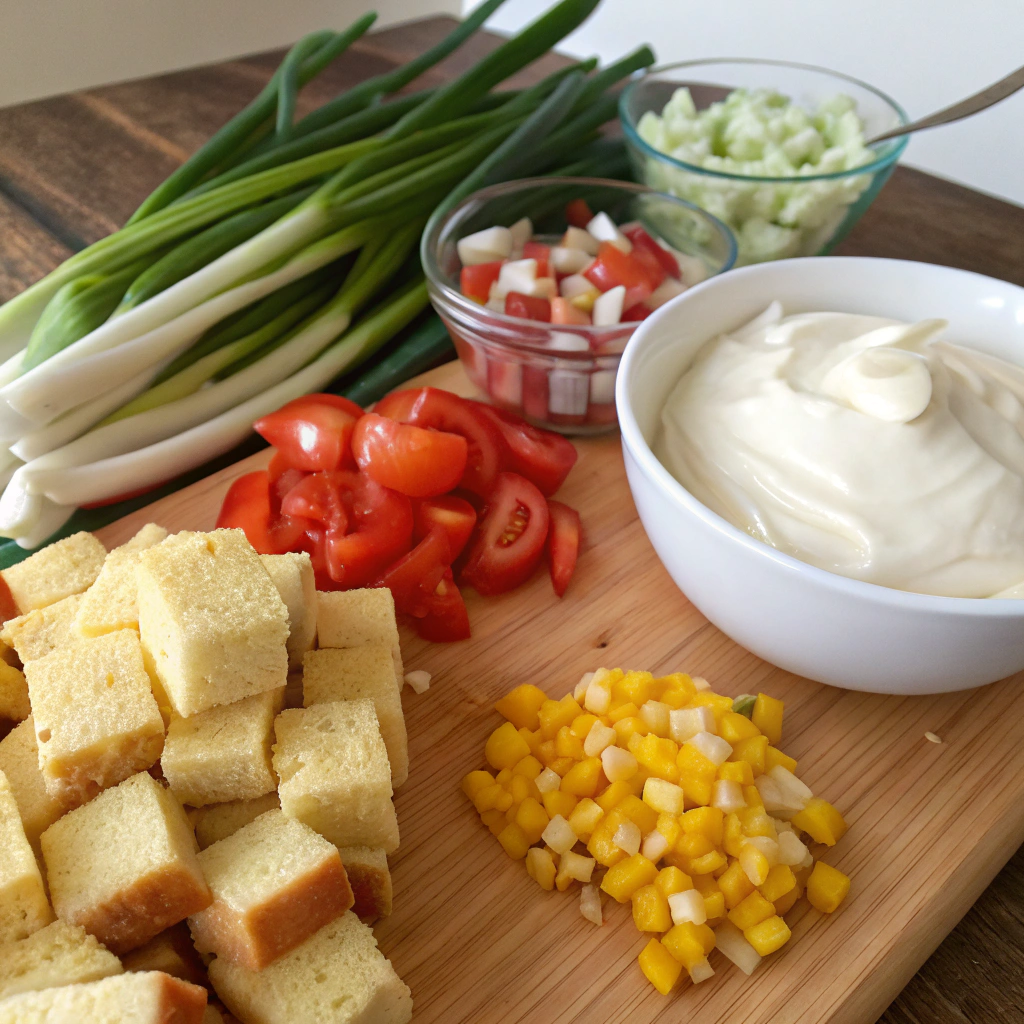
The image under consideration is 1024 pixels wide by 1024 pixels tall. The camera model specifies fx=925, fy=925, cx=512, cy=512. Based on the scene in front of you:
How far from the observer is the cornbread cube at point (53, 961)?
1164 mm

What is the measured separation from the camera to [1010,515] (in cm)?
156

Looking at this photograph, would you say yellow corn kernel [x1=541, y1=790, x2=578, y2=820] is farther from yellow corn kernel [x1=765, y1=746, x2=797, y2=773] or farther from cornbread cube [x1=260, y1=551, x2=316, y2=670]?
cornbread cube [x1=260, y1=551, x2=316, y2=670]

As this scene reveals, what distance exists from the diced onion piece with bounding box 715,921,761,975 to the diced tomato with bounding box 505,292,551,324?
4.50ft

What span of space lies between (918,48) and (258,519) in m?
3.95

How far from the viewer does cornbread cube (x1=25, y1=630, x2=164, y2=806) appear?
4.46 feet

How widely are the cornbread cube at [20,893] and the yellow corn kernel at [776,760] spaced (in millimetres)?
1125

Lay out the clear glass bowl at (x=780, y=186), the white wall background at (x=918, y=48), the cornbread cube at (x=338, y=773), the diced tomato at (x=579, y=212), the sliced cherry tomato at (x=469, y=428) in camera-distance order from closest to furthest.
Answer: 1. the cornbread cube at (x=338, y=773)
2. the sliced cherry tomato at (x=469, y=428)
3. the clear glass bowl at (x=780, y=186)
4. the diced tomato at (x=579, y=212)
5. the white wall background at (x=918, y=48)

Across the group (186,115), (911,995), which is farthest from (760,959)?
(186,115)

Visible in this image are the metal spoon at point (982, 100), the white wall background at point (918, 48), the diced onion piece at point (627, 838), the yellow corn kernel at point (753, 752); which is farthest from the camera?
the white wall background at point (918, 48)

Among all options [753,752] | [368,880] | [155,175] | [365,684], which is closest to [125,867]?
[368,880]

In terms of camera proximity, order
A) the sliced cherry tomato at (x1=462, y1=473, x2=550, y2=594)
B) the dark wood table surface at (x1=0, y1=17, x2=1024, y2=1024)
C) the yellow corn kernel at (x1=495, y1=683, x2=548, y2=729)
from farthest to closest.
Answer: the dark wood table surface at (x1=0, y1=17, x2=1024, y2=1024)
the sliced cherry tomato at (x1=462, y1=473, x2=550, y2=594)
the yellow corn kernel at (x1=495, y1=683, x2=548, y2=729)

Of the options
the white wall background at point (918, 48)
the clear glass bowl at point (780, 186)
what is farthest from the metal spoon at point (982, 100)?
the white wall background at point (918, 48)

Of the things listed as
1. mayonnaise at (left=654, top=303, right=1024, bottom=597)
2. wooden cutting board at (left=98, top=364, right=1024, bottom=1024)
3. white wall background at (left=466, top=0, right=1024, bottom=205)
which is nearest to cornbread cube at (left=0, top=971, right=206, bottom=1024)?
wooden cutting board at (left=98, top=364, right=1024, bottom=1024)

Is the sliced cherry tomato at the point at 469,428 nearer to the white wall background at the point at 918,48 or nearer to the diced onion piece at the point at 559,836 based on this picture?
the diced onion piece at the point at 559,836
